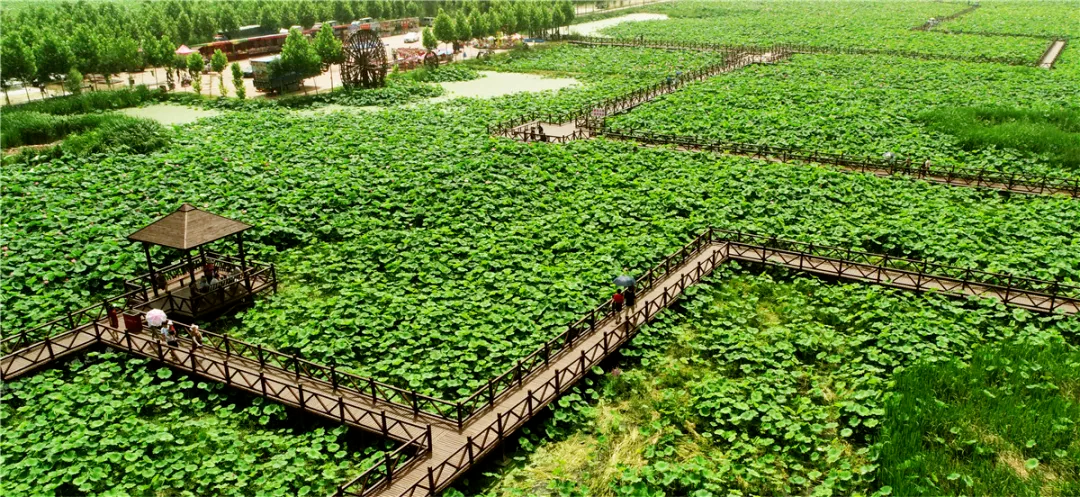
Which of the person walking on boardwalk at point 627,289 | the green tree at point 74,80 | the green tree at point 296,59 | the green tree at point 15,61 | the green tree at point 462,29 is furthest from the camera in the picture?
the green tree at point 462,29

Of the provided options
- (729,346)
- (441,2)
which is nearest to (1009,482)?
(729,346)

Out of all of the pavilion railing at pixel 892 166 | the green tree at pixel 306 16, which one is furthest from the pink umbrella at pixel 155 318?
the green tree at pixel 306 16

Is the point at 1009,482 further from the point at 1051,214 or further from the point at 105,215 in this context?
the point at 105,215

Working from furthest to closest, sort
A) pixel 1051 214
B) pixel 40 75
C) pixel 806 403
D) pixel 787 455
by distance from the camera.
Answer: pixel 40 75 < pixel 1051 214 < pixel 806 403 < pixel 787 455

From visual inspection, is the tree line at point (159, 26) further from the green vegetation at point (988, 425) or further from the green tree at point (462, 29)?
the green vegetation at point (988, 425)

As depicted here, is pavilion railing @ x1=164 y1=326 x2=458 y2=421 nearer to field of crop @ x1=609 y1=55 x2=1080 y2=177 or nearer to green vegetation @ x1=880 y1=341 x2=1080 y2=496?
green vegetation @ x1=880 y1=341 x2=1080 y2=496

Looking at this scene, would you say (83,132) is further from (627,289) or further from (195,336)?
(627,289)
